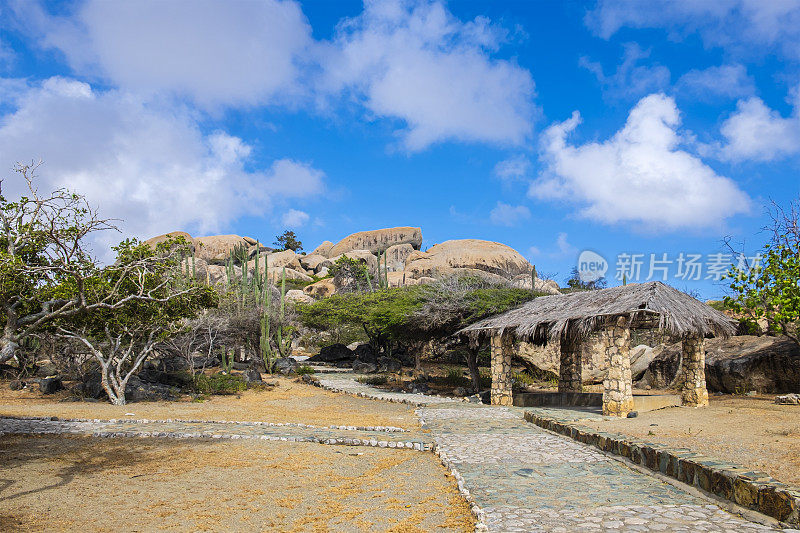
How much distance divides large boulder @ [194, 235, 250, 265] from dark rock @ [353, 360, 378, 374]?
114ft

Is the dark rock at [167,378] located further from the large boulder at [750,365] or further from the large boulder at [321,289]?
the large boulder at [321,289]

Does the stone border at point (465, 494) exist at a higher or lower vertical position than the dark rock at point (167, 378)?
lower

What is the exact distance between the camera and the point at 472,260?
51.5 metres

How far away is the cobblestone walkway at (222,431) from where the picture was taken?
10125 mm

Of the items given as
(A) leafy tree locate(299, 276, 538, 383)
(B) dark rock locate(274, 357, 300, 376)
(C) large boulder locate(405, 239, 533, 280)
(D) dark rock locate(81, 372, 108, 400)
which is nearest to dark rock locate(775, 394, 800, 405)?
(A) leafy tree locate(299, 276, 538, 383)

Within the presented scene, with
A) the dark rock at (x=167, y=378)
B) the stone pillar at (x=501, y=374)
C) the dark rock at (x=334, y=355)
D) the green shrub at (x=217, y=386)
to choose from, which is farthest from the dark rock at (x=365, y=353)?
the stone pillar at (x=501, y=374)

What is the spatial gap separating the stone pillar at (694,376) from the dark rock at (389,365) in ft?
48.5

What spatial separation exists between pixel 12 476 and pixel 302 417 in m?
7.20

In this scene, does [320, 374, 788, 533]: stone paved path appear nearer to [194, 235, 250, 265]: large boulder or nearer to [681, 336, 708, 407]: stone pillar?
[681, 336, 708, 407]: stone pillar

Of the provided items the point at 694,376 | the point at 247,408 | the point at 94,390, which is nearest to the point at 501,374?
the point at 694,376

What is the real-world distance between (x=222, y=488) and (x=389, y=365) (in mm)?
21912

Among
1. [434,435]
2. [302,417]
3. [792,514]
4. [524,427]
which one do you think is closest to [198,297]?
[302,417]

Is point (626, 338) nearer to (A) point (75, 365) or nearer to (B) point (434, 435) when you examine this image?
(B) point (434, 435)

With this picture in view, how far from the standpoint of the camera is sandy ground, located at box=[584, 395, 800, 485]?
22.6 feet
